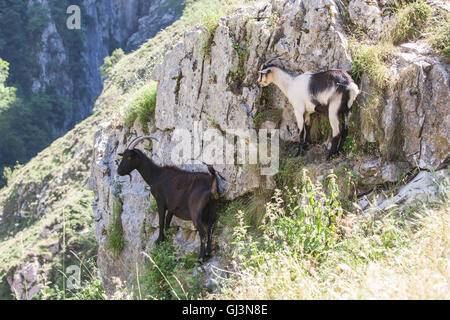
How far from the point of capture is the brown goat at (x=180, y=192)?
6250mm

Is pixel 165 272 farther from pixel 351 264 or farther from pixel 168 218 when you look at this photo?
pixel 351 264

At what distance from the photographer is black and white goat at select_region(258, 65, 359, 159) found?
5.67m

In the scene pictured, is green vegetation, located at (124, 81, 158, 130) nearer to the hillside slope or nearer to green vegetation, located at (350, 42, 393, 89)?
the hillside slope

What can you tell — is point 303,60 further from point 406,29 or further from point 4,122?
point 4,122

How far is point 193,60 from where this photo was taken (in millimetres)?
7418

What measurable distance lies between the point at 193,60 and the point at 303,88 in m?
2.32

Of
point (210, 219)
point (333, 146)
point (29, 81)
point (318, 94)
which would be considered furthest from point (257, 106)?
point (29, 81)

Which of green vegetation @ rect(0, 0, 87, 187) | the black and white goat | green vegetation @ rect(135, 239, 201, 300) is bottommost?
green vegetation @ rect(135, 239, 201, 300)

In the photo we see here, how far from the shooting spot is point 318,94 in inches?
230

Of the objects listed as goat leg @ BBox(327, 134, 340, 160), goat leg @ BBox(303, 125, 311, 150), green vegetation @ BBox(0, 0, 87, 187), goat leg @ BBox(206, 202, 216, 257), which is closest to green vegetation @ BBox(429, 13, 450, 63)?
goat leg @ BBox(327, 134, 340, 160)

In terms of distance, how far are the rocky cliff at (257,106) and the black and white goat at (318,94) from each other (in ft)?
0.85

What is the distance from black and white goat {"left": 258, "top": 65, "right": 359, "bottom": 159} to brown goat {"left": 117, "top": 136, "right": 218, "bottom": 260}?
154cm
